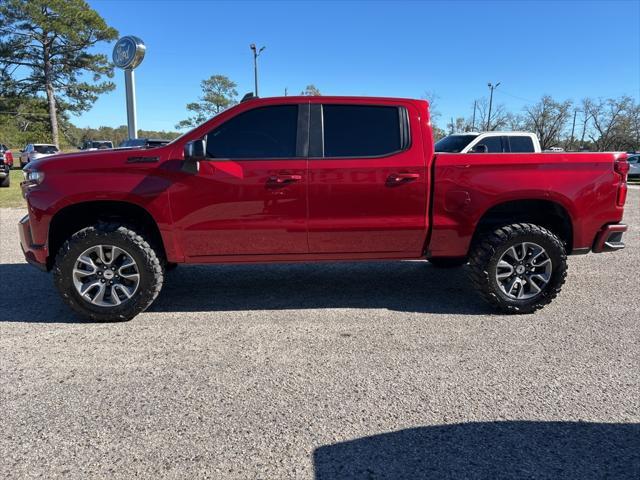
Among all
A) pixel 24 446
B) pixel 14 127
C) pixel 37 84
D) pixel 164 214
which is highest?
pixel 37 84

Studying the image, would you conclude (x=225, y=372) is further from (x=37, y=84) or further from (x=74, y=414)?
(x=37, y=84)

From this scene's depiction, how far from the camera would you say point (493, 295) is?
4414 mm

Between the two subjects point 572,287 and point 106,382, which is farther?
point 572,287

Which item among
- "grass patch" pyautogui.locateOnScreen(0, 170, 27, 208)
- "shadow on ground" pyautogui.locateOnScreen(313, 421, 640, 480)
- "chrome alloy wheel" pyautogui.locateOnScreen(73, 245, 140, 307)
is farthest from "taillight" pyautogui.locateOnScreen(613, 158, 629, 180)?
"grass patch" pyautogui.locateOnScreen(0, 170, 27, 208)

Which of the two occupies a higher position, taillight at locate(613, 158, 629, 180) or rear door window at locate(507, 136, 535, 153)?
rear door window at locate(507, 136, 535, 153)

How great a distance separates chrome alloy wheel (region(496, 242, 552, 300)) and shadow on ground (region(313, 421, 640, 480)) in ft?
6.24

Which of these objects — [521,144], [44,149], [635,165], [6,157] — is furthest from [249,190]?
[635,165]

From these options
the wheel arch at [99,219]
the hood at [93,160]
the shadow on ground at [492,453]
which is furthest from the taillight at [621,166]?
the wheel arch at [99,219]

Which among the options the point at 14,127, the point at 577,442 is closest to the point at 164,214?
the point at 577,442

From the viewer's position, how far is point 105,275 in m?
4.21

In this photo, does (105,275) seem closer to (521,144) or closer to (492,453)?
(492,453)

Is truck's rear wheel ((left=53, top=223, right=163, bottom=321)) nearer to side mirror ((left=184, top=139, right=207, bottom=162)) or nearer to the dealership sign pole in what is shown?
side mirror ((left=184, top=139, right=207, bottom=162))

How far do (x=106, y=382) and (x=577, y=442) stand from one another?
2857 millimetres

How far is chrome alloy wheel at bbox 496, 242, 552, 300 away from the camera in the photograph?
4457 millimetres
